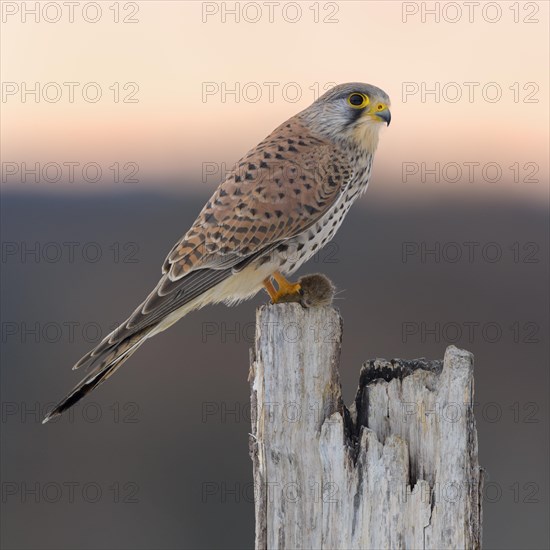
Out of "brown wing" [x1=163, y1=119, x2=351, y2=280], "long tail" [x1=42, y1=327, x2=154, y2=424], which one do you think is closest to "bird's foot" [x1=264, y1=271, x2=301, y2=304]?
"brown wing" [x1=163, y1=119, x2=351, y2=280]

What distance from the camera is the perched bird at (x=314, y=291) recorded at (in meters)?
4.42

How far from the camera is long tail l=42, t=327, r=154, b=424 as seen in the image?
13.6ft

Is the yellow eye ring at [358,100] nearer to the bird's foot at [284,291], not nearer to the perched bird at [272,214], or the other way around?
the perched bird at [272,214]

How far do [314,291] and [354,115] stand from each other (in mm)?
1422

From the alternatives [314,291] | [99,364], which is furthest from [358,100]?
[99,364]

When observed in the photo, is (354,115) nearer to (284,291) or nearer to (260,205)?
(260,205)

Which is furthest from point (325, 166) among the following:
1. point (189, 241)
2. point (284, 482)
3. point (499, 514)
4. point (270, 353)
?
point (499, 514)

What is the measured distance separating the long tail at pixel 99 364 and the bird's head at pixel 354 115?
173 cm

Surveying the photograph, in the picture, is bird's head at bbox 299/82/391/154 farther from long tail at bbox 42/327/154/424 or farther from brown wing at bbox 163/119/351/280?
long tail at bbox 42/327/154/424

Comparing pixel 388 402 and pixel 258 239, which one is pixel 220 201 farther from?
pixel 388 402

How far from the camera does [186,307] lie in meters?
4.88

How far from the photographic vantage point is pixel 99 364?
4352mm

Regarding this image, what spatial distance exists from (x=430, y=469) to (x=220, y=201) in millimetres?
A: 2134

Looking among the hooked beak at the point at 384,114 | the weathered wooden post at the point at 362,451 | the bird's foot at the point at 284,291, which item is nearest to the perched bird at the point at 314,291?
the bird's foot at the point at 284,291
